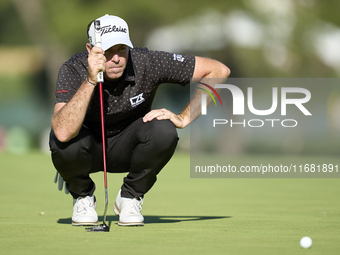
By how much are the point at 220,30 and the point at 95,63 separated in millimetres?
18259

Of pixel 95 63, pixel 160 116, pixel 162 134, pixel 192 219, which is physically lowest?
pixel 192 219

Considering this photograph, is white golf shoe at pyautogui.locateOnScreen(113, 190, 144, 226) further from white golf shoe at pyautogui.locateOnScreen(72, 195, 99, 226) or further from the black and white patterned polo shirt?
the black and white patterned polo shirt

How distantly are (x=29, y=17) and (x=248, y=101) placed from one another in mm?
10942

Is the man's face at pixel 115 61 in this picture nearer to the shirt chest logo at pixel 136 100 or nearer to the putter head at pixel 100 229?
the shirt chest logo at pixel 136 100

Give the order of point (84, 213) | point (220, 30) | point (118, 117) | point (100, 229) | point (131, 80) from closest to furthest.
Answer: point (100, 229) < point (84, 213) < point (131, 80) < point (118, 117) < point (220, 30)

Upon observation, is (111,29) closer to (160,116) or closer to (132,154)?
(160,116)

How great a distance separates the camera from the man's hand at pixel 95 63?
462 centimetres

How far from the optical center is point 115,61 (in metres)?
4.91

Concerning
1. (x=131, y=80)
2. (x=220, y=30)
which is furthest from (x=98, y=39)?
(x=220, y=30)

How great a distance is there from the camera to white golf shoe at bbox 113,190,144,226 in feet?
16.2

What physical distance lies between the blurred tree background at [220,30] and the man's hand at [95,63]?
15.7 metres

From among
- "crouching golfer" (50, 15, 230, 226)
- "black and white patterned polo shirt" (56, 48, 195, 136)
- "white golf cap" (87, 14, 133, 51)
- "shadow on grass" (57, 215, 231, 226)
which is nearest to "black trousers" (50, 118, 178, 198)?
"crouching golfer" (50, 15, 230, 226)

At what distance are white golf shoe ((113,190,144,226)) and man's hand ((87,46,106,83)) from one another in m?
1.00

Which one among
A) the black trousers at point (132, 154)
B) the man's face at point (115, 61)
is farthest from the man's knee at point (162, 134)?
the man's face at point (115, 61)
